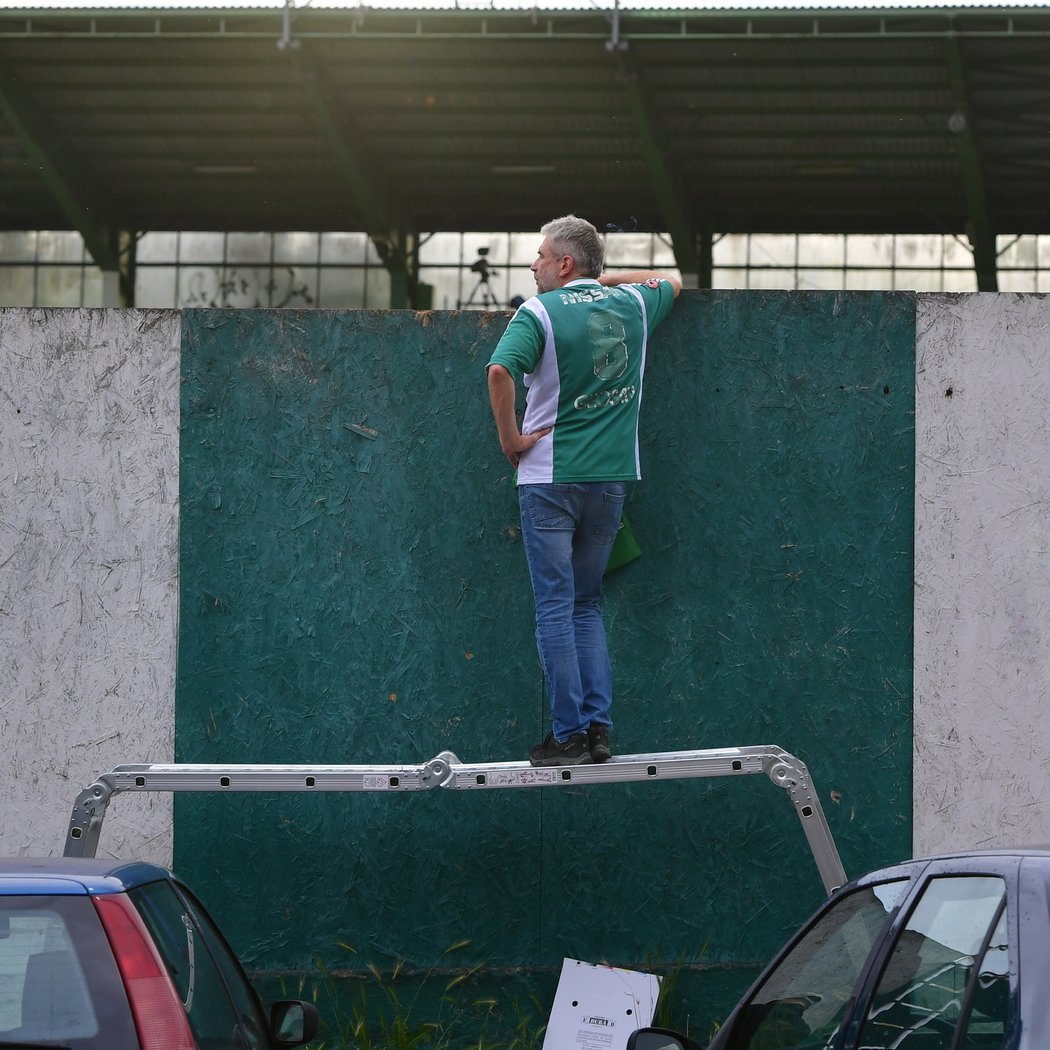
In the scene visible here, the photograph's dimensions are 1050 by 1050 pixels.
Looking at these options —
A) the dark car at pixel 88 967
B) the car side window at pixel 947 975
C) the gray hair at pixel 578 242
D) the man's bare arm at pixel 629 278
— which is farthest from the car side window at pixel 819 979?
the man's bare arm at pixel 629 278

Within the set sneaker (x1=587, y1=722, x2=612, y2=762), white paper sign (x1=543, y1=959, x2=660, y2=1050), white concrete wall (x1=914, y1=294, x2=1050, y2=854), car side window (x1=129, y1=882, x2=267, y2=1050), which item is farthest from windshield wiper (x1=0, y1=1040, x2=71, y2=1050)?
white concrete wall (x1=914, y1=294, x2=1050, y2=854)

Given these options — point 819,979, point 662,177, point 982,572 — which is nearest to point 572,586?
point 982,572

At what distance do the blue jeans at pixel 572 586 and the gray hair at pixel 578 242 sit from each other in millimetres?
870

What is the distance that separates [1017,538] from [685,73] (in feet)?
53.0

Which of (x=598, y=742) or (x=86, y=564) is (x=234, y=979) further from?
(x=86, y=564)

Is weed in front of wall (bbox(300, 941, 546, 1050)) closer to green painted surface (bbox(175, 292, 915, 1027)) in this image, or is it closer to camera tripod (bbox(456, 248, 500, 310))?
green painted surface (bbox(175, 292, 915, 1027))

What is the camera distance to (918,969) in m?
3.19

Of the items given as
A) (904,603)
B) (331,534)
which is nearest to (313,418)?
(331,534)

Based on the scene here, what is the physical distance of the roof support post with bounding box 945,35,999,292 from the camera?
20881 millimetres

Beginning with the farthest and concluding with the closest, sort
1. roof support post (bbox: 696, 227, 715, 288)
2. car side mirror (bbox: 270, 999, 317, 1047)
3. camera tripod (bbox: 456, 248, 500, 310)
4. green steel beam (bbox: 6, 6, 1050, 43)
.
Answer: camera tripod (bbox: 456, 248, 500, 310), roof support post (bbox: 696, 227, 715, 288), green steel beam (bbox: 6, 6, 1050, 43), car side mirror (bbox: 270, 999, 317, 1047)

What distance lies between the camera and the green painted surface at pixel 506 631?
659cm

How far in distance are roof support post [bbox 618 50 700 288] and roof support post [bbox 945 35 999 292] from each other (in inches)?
157

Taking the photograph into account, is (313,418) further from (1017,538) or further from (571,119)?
A: (571,119)

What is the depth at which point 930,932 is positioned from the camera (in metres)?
3.23
